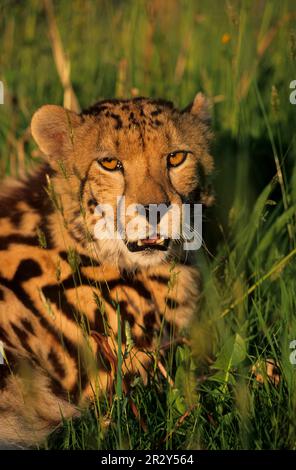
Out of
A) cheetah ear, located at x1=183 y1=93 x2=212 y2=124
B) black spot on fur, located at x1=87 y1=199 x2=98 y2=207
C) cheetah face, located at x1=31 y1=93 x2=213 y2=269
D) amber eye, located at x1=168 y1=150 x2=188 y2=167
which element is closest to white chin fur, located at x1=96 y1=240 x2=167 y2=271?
cheetah face, located at x1=31 y1=93 x2=213 y2=269

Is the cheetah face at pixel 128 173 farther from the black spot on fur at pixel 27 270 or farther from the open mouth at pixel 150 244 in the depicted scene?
the black spot on fur at pixel 27 270

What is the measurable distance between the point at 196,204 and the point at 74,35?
271 centimetres

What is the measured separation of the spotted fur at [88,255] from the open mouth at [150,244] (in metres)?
0.03

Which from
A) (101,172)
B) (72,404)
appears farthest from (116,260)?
(72,404)

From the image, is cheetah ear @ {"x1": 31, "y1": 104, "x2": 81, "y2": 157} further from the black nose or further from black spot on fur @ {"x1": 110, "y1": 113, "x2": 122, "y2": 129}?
the black nose

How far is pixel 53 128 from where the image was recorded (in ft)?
12.0

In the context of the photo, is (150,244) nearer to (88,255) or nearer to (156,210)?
(156,210)

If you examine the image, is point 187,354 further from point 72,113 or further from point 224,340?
point 72,113

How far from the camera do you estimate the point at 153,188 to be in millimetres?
3367

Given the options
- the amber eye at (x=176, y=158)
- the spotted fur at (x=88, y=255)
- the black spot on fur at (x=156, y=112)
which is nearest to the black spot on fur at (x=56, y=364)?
the spotted fur at (x=88, y=255)

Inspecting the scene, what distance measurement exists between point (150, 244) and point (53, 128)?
0.74 metres

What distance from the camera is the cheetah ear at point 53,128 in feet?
11.8

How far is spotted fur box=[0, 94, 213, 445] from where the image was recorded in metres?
3.37
